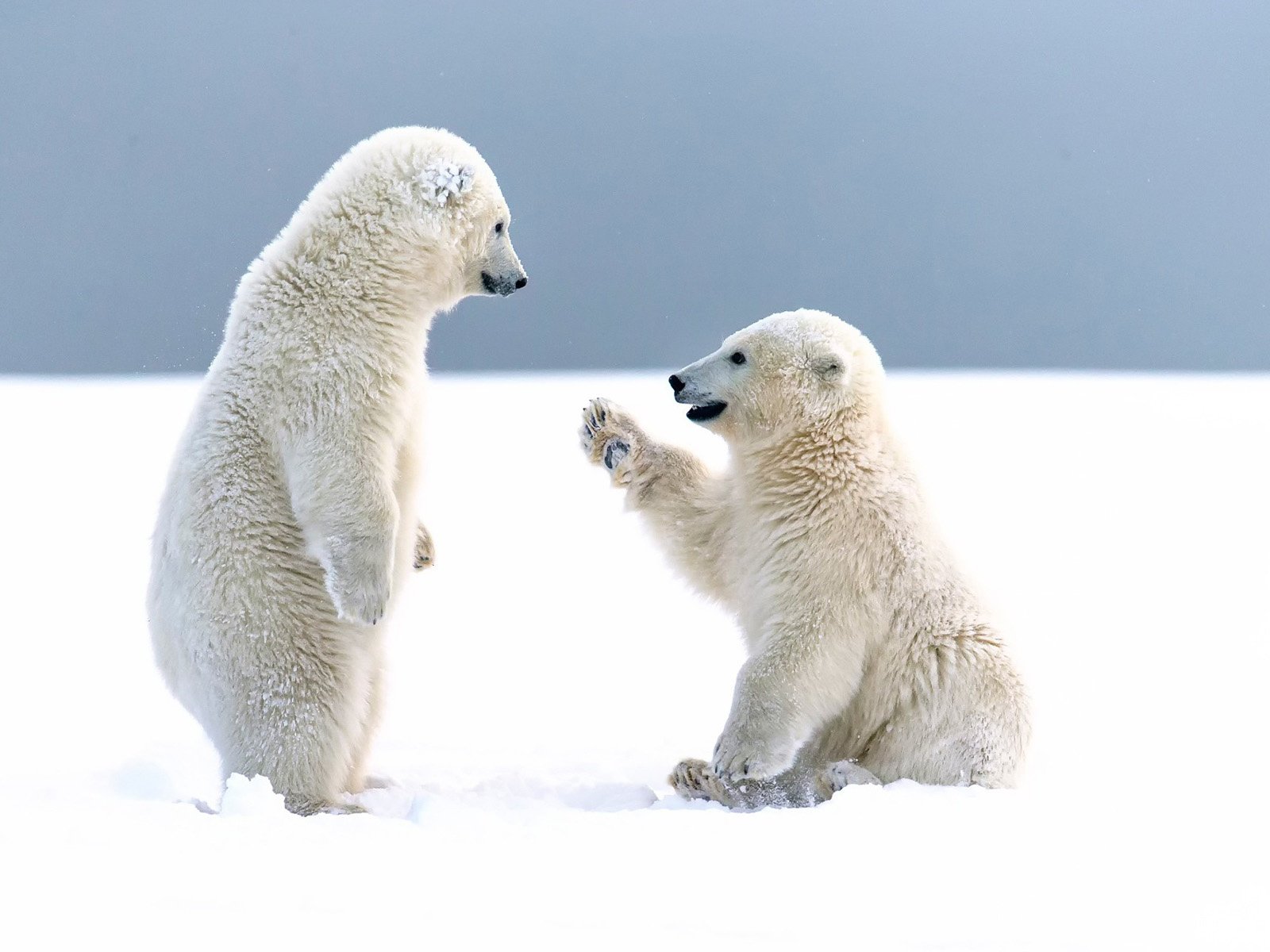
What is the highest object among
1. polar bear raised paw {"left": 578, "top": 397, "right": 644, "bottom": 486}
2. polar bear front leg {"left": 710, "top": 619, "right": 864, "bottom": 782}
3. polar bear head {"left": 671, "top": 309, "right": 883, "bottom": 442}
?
polar bear head {"left": 671, "top": 309, "right": 883, "bottom": 442}

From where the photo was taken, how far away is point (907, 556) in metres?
3.32

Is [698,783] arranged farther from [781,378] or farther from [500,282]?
[500,282]

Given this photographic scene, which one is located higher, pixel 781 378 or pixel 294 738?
pixel 781 378

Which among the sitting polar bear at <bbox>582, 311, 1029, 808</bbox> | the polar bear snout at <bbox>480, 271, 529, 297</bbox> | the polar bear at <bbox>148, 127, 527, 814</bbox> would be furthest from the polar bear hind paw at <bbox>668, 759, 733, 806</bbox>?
the polar bear snout at <bbox>480, 271, 529, 297</bbox>

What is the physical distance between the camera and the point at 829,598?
128 inches

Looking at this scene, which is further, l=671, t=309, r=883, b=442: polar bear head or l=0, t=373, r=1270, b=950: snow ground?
l=671, t=309, r=883, b=442: polar bear head

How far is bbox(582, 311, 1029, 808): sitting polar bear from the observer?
10.5 feet

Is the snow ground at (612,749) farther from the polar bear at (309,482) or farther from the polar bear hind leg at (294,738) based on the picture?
the polar bear at (309,482)

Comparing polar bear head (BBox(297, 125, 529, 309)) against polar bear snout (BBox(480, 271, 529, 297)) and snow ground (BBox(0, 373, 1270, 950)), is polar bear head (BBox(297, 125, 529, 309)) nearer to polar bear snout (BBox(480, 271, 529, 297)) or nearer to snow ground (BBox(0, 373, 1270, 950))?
polar bear snout (BBox(480, 271, 529, 297))

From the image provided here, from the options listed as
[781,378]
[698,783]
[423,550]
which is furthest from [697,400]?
[698,783]

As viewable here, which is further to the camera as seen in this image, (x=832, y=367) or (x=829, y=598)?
(x=832, y=367)

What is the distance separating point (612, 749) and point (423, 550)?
0.90m

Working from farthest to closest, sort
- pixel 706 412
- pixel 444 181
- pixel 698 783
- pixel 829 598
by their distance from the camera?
pixel 706 412 < pixel 698 783 < pixel 444 181 < pixel 829 598

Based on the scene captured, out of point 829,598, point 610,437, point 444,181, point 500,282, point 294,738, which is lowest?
point 294,738
